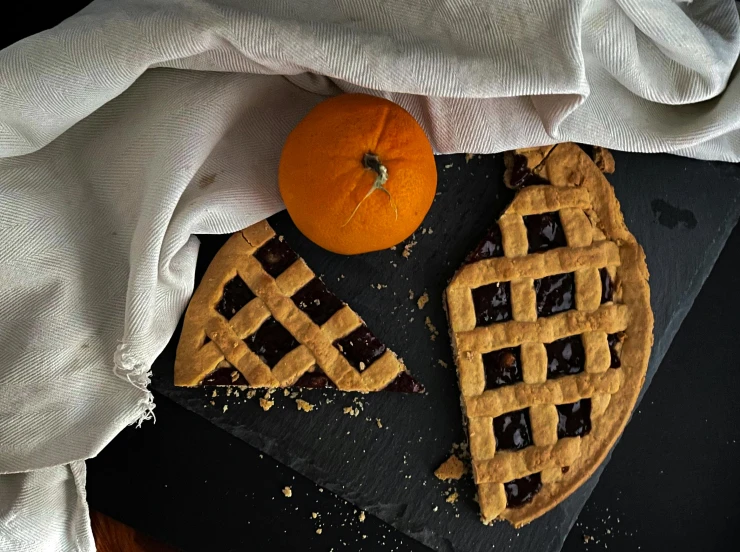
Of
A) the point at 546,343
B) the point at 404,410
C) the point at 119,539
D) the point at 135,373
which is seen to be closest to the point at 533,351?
the point at 546,343

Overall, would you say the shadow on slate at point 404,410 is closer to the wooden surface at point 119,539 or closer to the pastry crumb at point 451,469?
the pastry crumb at point 451,469

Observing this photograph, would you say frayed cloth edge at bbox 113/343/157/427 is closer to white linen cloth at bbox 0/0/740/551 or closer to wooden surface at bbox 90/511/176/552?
white linen cloth at bbox 0/0/740/551

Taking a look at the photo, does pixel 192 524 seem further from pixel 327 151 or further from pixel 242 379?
pixel 327 151

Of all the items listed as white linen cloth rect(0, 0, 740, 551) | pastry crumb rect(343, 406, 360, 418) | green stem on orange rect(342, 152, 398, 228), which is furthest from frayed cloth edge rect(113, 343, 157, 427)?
green stem on orange rect(342, 152, 398, 228)

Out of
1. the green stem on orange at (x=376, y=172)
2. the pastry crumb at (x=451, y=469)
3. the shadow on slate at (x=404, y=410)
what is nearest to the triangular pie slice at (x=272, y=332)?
the shadow on slate at (x=404, y=410)

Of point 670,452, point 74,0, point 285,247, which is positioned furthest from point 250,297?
point 670,452

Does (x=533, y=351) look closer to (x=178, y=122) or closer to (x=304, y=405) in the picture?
(x=304, y=405)
